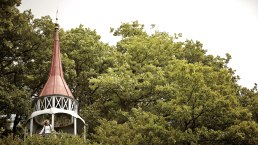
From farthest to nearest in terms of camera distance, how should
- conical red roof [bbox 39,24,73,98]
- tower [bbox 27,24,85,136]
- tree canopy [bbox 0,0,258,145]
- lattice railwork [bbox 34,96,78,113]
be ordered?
conical red roof [bbox 39,24,73,98]
lattice railwork [bbox 34,96,78,113]
tower [bbox 27,24,85,136]
tree canopy [bbox 0,0,258,145]

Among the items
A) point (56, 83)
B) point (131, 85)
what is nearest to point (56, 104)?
point (56, 83)

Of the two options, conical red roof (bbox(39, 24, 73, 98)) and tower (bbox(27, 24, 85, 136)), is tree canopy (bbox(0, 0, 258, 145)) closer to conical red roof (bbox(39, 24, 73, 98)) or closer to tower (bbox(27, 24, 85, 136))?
tower (bbox(27, 24, 85, 136))

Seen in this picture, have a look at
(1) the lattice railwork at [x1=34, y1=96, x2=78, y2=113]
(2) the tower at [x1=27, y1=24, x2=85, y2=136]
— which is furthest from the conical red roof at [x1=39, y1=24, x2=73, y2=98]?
(1) the lattice railwork at [x1=34, y1=96, x2=78, y2=113]

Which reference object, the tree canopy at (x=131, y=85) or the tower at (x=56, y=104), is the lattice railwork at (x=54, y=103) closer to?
the tower at (x=56, y=104)

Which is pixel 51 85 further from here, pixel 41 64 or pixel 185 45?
pixel 185 45

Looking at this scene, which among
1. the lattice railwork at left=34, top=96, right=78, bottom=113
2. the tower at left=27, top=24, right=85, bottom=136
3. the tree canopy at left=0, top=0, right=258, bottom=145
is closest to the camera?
the tree canopy at left=0, top=0, right=258, bottom=145

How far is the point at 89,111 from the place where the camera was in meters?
36.2

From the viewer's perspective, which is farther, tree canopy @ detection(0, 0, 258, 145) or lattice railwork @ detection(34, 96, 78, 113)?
lattice railwork @ detection(34, 96, 78, 113)

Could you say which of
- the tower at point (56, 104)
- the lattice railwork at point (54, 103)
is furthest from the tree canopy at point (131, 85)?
the lattice railwork at point (54, 103)

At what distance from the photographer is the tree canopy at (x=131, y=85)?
94.8 feet

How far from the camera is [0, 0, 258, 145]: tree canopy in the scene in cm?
2889

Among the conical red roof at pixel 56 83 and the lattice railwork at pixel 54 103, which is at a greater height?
the conical red roof at pixel 56 83

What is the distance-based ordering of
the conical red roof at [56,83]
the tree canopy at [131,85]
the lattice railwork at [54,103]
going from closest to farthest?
the tree canopy at [131,85]
the lattice railwork at [54,103]
the conical red roof at [56,83]

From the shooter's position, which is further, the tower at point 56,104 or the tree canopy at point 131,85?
the tower at point 56,104
